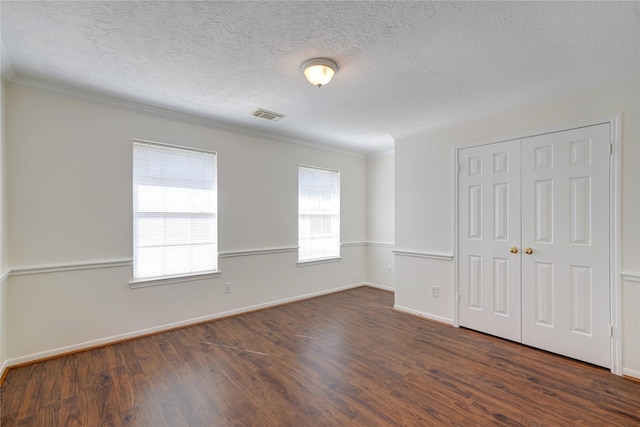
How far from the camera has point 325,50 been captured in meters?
2.20

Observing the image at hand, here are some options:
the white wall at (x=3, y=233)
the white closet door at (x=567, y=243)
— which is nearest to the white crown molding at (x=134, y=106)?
the white wall at (x=3, y=233)

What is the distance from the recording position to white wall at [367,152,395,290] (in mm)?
5359

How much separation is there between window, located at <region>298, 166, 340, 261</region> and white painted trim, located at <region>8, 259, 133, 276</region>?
8.02 ft

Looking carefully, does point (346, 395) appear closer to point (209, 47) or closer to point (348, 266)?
point (209, 47)

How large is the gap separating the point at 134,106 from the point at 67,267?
5.88 ft

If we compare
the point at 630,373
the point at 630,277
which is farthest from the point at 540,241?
the point at 630,373

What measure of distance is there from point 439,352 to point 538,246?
1456 mm

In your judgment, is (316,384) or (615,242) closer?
(316,384)

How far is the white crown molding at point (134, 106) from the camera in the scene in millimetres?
2687

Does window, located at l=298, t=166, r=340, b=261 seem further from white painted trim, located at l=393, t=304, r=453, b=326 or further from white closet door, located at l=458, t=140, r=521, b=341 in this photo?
white closet door, located at l=458, t=140, r=521, b=341

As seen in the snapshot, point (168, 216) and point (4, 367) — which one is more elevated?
point (168, 216)

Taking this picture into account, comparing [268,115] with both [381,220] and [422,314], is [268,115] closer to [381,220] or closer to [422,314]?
[381,220]

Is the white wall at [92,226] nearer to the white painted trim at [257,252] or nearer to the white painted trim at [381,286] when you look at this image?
the white painted trim at [257,252]

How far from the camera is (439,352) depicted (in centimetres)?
291
